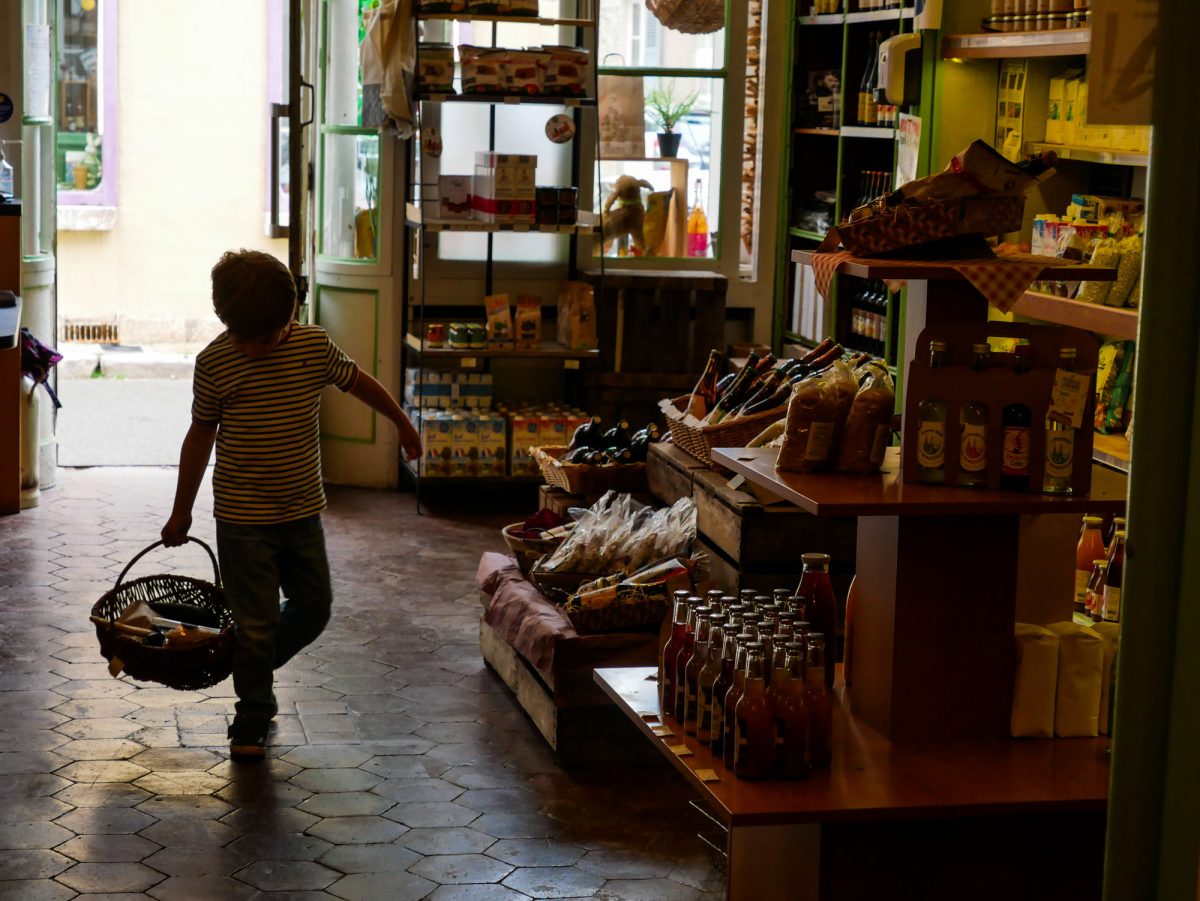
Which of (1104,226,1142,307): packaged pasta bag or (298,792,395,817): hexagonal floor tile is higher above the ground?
(1104,226,1142,307): packaged pasta bag

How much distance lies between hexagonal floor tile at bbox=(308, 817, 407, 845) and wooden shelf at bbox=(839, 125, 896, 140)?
4186mm

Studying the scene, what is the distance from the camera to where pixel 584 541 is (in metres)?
4.81

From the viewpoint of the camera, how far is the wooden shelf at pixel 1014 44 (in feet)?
16.4

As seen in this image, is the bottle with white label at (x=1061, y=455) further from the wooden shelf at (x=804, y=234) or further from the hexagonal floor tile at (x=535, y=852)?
the wooden shelf at (x=804, y=234)

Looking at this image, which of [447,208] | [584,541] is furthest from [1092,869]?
[447,208]

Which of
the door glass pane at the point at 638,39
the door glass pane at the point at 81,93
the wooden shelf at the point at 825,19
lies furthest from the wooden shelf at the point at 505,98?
the door glass pane at the point at 81,93

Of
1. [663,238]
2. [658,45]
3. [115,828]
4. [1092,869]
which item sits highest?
[658,45]

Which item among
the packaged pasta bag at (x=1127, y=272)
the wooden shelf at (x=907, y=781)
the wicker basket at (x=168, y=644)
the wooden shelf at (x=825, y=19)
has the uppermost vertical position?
the wooden shelf at (x=825, y=19)

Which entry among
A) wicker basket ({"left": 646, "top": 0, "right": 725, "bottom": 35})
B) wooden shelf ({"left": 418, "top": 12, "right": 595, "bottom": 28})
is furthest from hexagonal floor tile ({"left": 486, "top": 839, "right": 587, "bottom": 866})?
wicker basket ({"left": 646, "top": 0, "right": 725, "bottom": 35})

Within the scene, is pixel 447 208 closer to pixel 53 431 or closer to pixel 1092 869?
pixel 53 431

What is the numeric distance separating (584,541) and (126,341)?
9049 mm

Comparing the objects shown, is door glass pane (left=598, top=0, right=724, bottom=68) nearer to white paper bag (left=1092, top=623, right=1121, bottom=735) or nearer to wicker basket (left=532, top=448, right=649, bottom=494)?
wicker basket (left=532, top=448, right=649, bottom=494)

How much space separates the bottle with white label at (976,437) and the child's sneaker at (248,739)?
2358 millimetres

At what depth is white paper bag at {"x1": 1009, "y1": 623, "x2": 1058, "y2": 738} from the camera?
2.95 m
